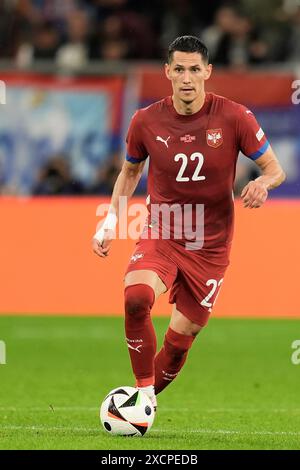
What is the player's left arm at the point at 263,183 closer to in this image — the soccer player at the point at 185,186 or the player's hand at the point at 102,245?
the soccer player at the point at 185,186

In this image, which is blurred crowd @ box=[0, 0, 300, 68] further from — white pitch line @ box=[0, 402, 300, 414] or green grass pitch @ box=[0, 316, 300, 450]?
white pitch line @ box=[0, 402, 300, 414]

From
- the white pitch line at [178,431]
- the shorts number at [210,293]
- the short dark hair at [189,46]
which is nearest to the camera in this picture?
the white pitch line at [178,431]

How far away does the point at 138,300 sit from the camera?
765 centimetres

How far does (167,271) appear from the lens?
805cm

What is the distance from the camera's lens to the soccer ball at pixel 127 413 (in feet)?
25.0

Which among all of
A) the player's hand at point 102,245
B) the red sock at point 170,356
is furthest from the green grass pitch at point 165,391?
the player's hand at point 102,245

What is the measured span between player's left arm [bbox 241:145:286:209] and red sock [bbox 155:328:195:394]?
1.35m

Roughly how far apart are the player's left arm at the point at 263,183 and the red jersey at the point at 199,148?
0.24ft

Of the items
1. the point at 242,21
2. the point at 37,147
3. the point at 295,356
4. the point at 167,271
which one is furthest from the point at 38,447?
the point at 242,21

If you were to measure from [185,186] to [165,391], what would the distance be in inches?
112

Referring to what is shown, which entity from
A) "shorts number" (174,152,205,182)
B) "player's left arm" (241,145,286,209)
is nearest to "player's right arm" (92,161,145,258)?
"shorts number" (174,152,205,182)

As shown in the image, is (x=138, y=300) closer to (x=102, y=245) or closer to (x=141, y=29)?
(x=102, y=245)

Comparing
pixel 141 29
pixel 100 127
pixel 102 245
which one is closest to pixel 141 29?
pixel 141 29

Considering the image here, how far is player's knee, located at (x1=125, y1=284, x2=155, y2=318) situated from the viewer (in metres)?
7.65
